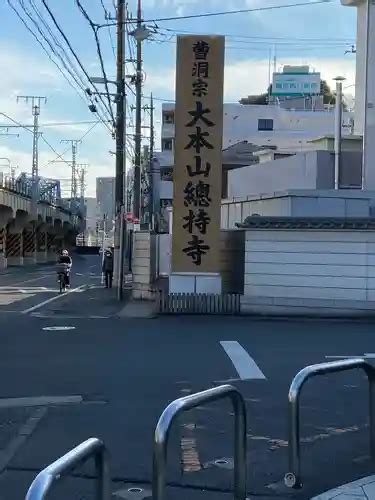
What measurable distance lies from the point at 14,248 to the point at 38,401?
223ft

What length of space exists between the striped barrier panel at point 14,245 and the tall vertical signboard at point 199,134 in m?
54.5

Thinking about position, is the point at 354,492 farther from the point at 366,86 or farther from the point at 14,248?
the point at 14,248

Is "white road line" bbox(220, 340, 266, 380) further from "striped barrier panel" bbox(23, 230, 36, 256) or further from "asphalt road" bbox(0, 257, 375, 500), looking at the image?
"striped barrier panel" bbox(23, 230, 36, 256)

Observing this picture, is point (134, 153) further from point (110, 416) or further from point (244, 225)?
point (110, 416)

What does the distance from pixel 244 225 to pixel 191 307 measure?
2798 mm

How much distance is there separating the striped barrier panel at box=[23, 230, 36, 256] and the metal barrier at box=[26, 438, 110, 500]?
7861 cm

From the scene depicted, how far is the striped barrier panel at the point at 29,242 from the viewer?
268ft

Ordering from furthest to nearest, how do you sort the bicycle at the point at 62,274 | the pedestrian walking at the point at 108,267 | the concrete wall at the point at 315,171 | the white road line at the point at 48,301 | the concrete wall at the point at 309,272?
the pedestrian walking at the point at 108,267 → the bicycle at the point at 62,274 → the concrete wall at the point at 315,171 → the white road line at the point at 48,301 → the concrete wall at the point at 309,272

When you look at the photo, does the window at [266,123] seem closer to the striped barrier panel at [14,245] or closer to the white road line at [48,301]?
the striped barrier panel at [14,245]

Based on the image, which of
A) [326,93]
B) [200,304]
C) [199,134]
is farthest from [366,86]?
[326,93]

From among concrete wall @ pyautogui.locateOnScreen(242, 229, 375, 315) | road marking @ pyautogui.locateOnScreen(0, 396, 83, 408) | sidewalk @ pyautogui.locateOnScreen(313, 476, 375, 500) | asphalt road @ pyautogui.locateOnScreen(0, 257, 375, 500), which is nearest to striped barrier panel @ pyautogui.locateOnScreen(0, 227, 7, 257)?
concrete wall @ pyautogui.locateOnScreen(242, 229, 375, 315)

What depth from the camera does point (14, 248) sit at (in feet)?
249

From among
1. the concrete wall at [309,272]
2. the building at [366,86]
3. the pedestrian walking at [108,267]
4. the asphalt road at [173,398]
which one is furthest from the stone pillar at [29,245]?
the asphalt road at [173,398]

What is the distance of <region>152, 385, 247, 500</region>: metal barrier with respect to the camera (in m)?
4.56
